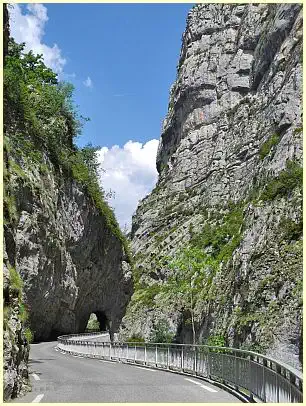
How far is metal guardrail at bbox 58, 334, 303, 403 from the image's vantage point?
8.04m

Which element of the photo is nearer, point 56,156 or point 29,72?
point 56,156

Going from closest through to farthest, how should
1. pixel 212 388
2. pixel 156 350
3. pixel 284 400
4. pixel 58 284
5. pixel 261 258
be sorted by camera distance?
pixel 284 400, pixel 212 388, pixel 156 350, pixel 261 258, pixel 58 284

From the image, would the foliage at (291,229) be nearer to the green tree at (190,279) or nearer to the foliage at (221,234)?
the green tree at (190,279)

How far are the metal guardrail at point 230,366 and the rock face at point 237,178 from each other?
8702 millimetres

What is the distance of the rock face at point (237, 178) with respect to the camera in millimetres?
32219

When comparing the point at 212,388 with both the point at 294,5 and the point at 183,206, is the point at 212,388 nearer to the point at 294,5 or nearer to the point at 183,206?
the point at 294,5

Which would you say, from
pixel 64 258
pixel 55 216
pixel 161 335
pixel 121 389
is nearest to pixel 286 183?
pixel 55 216

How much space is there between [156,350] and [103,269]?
31809 millimetres

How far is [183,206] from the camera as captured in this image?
3716 inches

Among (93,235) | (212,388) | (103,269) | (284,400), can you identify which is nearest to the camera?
(284,400)

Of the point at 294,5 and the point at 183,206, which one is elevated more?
the point at 294,5

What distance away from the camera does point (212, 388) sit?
1279 centimetres

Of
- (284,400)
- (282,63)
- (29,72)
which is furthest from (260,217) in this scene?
(282,63)

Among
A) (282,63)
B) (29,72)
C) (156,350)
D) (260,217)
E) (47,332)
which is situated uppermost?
(282,63)
